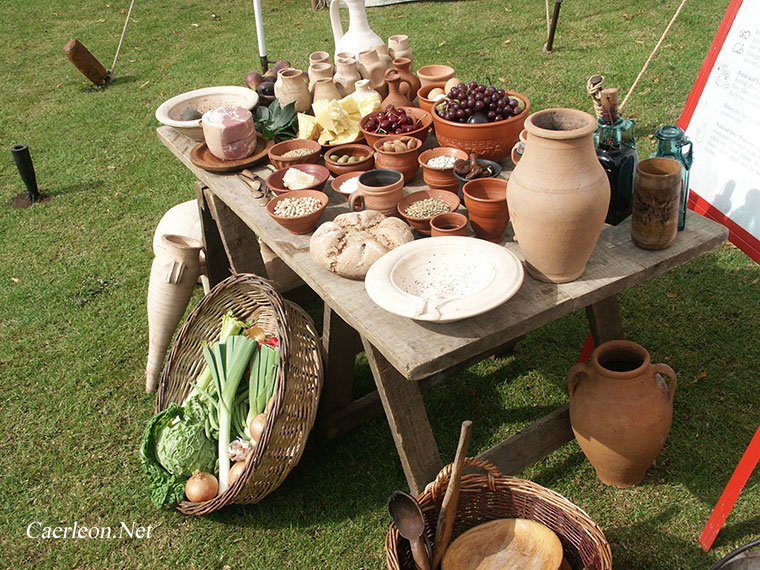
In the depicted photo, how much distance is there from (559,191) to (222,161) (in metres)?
1.62

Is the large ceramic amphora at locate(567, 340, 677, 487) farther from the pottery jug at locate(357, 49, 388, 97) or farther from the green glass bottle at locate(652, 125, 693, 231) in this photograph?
the pottery jug at locate(357, 49, 388, 97)

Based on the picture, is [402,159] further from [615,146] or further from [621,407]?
[621,407]

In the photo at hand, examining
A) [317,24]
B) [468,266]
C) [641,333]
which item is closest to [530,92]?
[641,333]

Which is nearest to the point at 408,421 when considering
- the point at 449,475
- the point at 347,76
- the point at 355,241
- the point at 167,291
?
the point at 449,475

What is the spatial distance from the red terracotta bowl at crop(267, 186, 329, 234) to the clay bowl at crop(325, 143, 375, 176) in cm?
23

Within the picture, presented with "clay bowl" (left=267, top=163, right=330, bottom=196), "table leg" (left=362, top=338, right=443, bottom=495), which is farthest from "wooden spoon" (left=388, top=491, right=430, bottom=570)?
"clay bowl" (left=267, top=163, right=330, bottom=196)

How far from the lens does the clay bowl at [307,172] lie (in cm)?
248

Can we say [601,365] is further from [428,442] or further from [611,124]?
[611,124]

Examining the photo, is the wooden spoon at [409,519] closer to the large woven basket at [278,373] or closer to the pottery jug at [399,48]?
the large woven basket at [278,373]

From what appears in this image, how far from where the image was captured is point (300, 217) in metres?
2.27

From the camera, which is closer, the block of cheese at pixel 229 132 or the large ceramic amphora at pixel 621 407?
the large ceramic amphora at pixel 621 407

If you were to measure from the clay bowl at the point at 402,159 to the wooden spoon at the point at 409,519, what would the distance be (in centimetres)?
119

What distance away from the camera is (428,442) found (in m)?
2.32

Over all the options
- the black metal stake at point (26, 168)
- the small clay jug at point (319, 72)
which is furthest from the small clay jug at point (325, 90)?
the black metal stake at point (26, 168)
